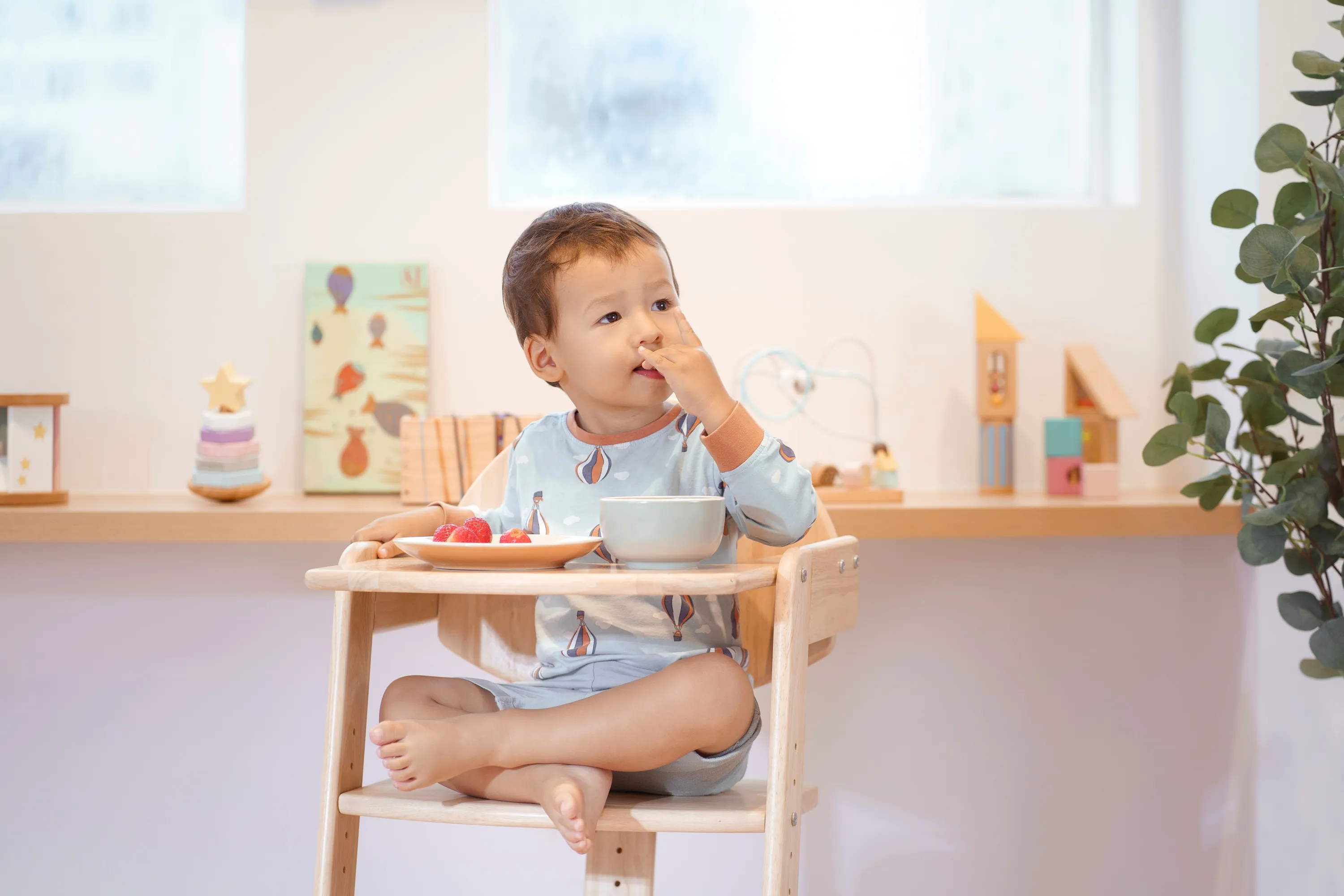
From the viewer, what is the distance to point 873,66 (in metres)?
1.82

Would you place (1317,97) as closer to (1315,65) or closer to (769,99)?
(1315,65)

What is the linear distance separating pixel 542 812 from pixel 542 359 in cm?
45

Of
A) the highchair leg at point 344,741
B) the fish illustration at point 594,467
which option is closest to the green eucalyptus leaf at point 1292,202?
the fish illustration at point 594,467

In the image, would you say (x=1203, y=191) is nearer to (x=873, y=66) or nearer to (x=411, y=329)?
(x=873, y=66)

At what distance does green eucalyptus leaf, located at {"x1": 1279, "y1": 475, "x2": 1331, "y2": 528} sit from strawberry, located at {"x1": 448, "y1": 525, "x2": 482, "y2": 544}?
0.82 m

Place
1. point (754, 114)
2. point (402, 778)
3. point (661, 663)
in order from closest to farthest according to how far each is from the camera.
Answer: point (402, 778)
point (661, 663)
point (754, 114)

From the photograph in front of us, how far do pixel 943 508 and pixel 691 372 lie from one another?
23.2 inches

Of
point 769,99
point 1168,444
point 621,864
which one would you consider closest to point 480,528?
point 621,864

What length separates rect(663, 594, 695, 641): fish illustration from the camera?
1.08 m

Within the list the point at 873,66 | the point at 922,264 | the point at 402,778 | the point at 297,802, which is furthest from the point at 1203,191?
the point at 297,802

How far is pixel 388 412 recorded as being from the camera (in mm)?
1726

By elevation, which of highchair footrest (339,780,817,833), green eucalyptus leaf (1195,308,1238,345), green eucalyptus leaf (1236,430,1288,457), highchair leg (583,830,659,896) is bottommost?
highchair leg (583,830,659,896)

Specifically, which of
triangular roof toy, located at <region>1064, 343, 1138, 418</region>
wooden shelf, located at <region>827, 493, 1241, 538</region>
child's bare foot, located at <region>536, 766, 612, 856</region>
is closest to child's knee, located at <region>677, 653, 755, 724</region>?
child's bare foot, located at <region>536, 766, 612, 856</region>

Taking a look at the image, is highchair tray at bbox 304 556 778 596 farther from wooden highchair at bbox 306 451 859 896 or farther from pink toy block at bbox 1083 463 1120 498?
pink toy block at bbox 1083 463 1120 498
